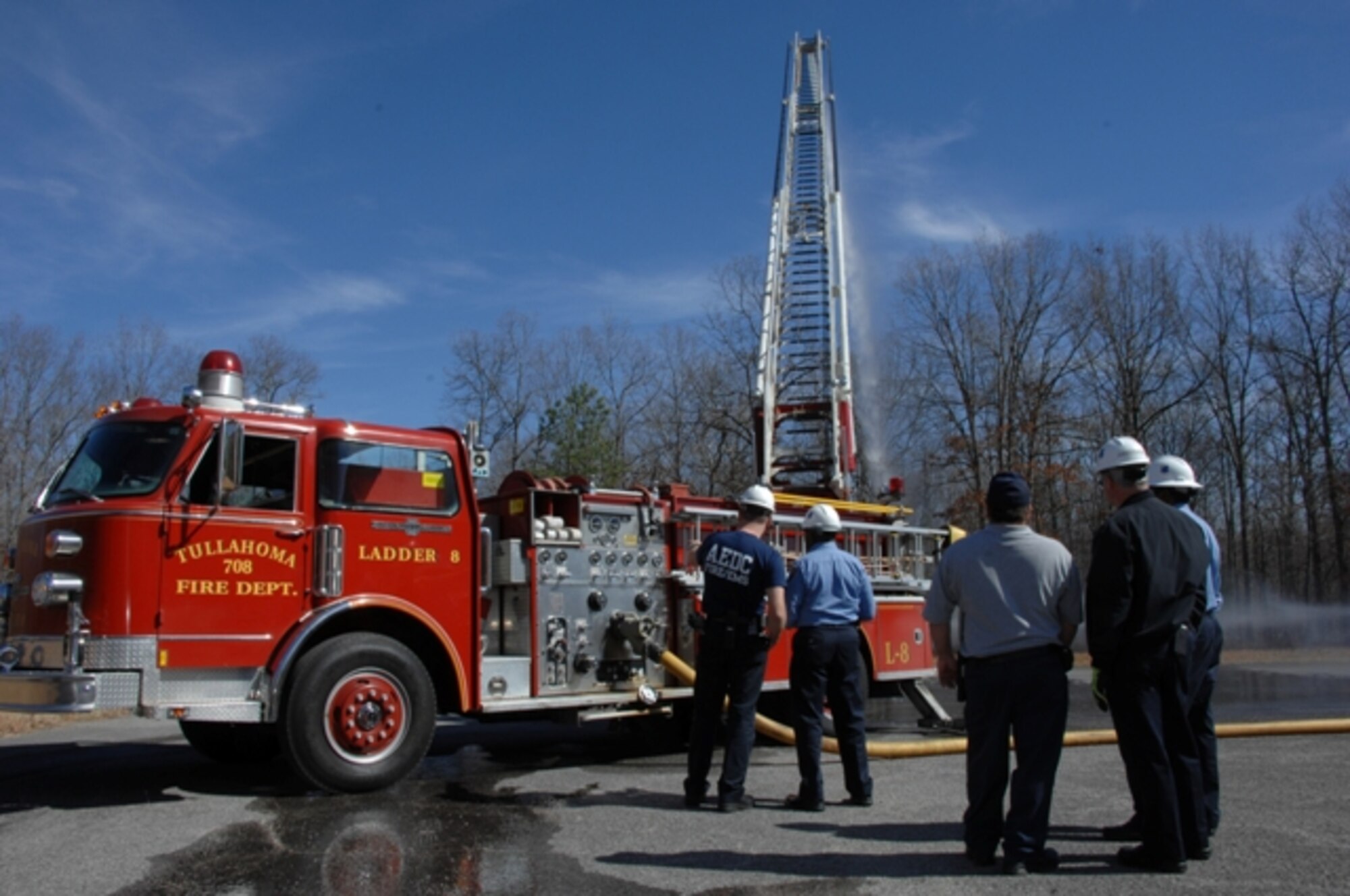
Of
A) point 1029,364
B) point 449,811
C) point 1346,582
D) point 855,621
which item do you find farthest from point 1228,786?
point 1346,582

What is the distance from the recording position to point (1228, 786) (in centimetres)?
658

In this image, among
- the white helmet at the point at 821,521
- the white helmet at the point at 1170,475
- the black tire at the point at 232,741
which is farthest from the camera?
the black tire at the point at 232,741

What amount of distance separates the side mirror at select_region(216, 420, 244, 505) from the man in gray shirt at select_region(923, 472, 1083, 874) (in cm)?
428

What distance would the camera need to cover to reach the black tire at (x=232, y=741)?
795cm

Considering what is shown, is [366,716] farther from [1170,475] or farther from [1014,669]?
[1170,475]

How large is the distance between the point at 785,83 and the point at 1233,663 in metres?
14.6

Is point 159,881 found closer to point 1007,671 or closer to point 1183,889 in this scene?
point 1007,671

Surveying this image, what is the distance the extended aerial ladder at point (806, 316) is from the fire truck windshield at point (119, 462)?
888 centimetres

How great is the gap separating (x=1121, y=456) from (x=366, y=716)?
469 cm

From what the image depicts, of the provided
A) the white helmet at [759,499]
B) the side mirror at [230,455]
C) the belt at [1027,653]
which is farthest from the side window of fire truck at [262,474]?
the belt at [1027,653]

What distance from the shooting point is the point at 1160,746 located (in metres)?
4.58

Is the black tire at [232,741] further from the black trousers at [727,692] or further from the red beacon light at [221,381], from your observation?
the black trousers at [727,692]

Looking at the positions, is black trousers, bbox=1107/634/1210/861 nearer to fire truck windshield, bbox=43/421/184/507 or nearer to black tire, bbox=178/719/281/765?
fire truck windshield, bbox=43/421/184/507

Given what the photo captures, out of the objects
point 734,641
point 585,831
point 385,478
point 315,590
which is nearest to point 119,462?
point 315,590
